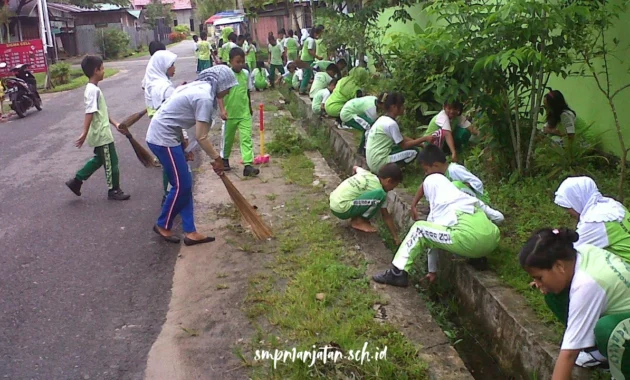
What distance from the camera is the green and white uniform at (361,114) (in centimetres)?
780

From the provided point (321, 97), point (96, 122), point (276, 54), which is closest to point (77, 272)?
point (96, 122)

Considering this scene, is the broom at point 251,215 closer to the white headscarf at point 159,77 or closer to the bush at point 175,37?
the white headscarf at point 159,77

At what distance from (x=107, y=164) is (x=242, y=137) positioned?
174 cm

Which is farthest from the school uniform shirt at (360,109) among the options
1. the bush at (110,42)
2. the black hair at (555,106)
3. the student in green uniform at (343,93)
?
the bush at (110,42)

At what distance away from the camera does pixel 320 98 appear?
35.4ft

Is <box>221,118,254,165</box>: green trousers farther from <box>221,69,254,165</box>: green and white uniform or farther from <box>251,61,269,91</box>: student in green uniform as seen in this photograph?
<box>251,61,269,91</box>: student in green uniform

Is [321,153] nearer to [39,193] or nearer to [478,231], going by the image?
[39,193]

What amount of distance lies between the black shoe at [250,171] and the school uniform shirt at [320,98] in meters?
3.20

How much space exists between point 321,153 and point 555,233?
22.2 ft

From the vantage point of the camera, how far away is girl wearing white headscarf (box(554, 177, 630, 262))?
3451 millimetres

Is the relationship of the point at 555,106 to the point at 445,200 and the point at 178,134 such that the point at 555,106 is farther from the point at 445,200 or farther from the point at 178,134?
the point at 178,134

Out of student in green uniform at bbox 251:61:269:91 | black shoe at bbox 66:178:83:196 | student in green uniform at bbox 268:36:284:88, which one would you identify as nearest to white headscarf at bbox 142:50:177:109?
black shoe at bbox 66:178:83:196

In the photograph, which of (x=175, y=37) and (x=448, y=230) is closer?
(x=448, y=230)

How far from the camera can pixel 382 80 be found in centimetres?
1037
